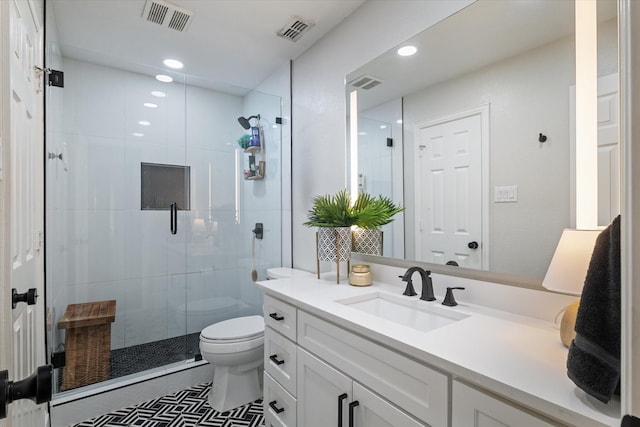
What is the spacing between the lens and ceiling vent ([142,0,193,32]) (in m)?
1.96

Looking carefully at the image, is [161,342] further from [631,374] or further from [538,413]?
[631,374]

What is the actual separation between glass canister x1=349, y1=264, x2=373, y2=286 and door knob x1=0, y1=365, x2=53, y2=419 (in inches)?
50.0

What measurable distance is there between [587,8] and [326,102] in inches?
57.6

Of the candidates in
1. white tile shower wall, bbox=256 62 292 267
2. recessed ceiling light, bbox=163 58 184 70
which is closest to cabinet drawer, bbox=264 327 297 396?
white tile shower wall, bbox=256 62 292 267

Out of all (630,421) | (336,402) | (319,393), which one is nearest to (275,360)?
(319,393)

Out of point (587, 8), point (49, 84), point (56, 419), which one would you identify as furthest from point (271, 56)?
point (56, 419)

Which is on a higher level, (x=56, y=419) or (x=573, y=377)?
(x=573, y=377)

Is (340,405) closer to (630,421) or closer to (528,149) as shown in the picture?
(630,421)

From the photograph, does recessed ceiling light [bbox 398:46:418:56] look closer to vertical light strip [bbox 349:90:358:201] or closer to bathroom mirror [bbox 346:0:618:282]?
bathroom mirror [bbox 346:0:618:282]

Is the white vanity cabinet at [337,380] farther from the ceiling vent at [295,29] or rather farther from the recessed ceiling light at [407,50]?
the ceiling vent at [295,29]

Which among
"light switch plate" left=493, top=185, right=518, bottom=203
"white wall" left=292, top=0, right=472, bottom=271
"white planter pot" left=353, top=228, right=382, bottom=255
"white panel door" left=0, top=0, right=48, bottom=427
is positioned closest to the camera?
"white panel door" left=0, top=0, right=48, bottom=427

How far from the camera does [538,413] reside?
708mm

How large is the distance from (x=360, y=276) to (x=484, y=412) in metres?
0.97

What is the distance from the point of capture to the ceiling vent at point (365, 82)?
6.10ft
